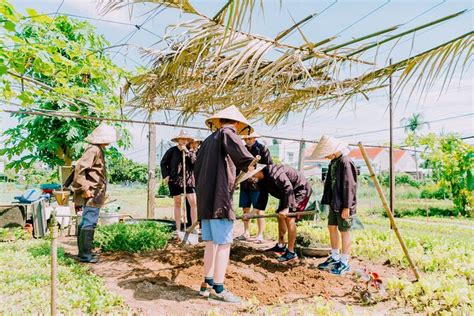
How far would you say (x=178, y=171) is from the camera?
6.44 metres

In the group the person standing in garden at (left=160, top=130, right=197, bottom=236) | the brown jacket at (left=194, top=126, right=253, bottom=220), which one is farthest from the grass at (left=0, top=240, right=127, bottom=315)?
the person standing in garden at (left=160, top=130, right=197, bottom=236)

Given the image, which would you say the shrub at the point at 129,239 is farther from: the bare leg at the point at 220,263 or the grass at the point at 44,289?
the bare leg at the point at 220,263

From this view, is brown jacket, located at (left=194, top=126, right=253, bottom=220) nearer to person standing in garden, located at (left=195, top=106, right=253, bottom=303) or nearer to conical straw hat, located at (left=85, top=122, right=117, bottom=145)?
person standing in garden, located at (left=195, top=106, right=253, bottom=303)

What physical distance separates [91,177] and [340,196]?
308 cm

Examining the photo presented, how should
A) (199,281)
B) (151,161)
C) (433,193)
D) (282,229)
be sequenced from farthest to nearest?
1. (433,193)
2. (151,161)
3. (282,229)
4. (199,281)

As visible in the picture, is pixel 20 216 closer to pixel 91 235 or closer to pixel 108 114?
pixel 108 114

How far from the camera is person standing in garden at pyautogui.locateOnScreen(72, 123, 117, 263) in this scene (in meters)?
4.80

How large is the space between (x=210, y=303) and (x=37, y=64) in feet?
8.24

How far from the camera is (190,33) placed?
10.4 feet

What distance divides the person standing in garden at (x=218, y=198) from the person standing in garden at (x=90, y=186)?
1898mm

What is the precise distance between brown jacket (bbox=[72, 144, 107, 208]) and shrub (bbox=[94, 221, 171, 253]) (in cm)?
75

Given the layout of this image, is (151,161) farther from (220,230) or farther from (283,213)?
(220,230)

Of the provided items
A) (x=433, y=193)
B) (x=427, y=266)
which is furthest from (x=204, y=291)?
(x=433, y=193)

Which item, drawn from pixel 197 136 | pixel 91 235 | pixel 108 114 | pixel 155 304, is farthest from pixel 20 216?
pixel 155 304
